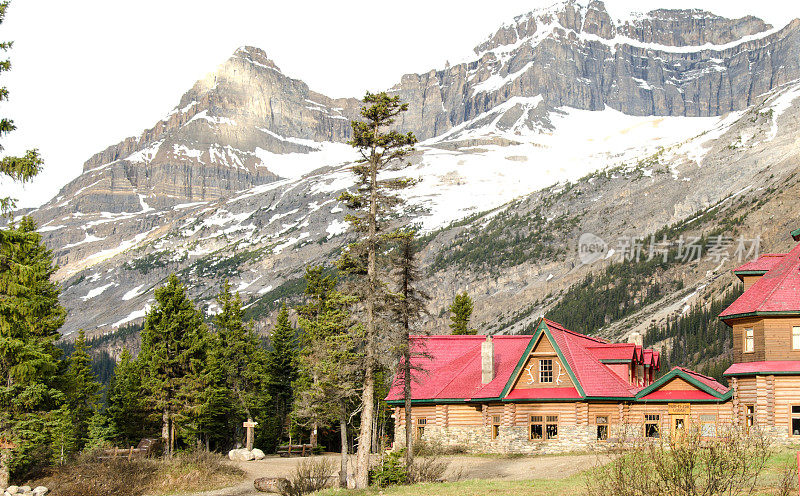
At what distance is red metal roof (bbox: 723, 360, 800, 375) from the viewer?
123 ft

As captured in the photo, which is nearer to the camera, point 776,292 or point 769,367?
point 769,367

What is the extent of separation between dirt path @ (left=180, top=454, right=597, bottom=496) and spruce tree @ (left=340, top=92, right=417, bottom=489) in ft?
18.5

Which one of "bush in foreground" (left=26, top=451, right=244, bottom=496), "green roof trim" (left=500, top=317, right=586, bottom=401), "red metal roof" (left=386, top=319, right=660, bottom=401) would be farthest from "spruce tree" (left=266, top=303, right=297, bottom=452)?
"bush in foreground" (left=26, top=451, right=244, bottom=496)

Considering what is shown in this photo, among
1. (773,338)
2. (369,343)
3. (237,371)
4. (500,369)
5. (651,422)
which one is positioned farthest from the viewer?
(237,371)

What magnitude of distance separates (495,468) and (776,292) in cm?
1652

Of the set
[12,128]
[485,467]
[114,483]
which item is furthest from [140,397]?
[12,128]

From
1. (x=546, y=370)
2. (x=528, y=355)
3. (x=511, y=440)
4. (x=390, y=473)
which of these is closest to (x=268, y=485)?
(x=390, y=473)

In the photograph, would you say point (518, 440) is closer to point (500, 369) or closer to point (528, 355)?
point (528, 355)

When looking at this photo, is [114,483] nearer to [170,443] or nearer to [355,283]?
[355,283]

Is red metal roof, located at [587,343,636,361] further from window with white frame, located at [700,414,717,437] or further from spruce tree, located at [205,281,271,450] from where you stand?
spruce tree, located at [205,281,271,450]

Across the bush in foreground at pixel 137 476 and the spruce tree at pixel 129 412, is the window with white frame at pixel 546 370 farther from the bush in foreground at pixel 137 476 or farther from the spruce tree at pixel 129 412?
A: the spruce tree at pixel 129 412

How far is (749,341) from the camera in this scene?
39969 millimetres

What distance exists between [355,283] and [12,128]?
14.7 m

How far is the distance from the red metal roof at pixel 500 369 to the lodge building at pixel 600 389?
9 cm
